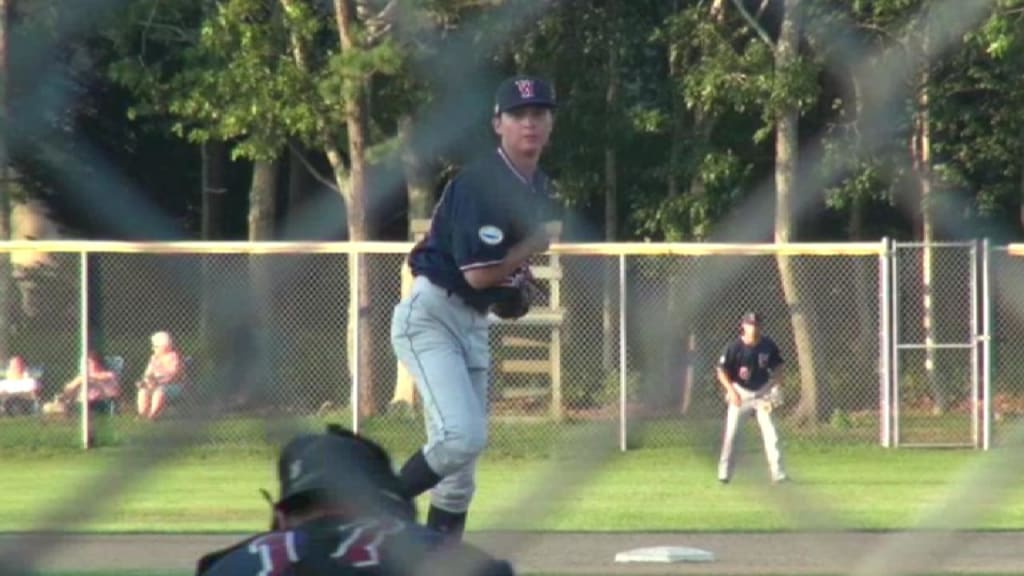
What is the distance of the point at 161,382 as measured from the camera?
112 inches

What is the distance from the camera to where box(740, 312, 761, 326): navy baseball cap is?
1368cm

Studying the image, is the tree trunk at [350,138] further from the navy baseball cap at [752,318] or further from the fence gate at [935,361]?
the navy baseball cap at [752,318]

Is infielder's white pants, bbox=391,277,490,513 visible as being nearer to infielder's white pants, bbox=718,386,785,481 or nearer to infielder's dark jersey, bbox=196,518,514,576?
infielder's dark jersey, bbox=196,518,514,576

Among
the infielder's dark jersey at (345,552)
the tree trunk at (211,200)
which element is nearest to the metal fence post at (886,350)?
the infielder's dark jersey at (345,552)

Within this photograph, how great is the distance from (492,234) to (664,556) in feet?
20.2

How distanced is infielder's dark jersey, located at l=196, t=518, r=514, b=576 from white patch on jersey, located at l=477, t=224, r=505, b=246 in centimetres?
77

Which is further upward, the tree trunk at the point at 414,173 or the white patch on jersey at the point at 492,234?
the tree trunk at the point at 414,173

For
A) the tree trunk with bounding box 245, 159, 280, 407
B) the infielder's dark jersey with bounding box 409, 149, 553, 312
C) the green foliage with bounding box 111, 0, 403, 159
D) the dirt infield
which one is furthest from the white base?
the green foliage with bounding box 111, 0, 403, 159

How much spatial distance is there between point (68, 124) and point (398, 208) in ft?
1.75

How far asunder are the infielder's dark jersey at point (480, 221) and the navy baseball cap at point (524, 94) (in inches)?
2.2

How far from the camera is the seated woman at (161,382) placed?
243 cm

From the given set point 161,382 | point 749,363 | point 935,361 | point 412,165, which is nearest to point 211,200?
point 161,382

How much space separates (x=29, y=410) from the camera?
15.3 ft

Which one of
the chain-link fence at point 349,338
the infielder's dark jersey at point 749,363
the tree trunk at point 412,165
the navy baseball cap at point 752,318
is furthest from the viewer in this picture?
the navy baseball cap at point 752,318
